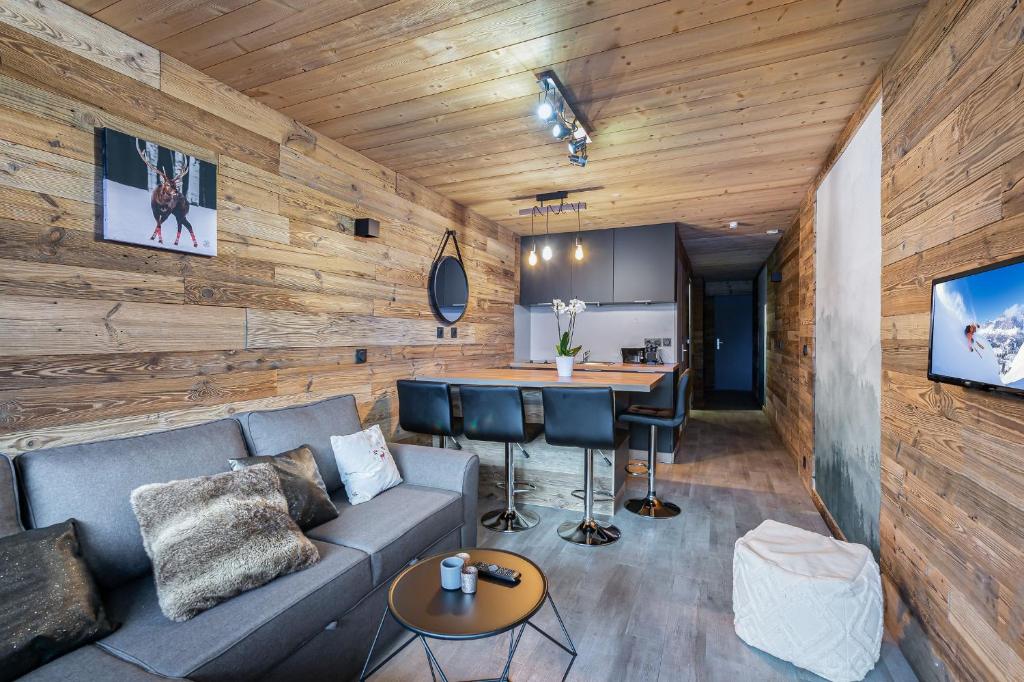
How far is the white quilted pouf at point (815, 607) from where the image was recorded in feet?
5.81

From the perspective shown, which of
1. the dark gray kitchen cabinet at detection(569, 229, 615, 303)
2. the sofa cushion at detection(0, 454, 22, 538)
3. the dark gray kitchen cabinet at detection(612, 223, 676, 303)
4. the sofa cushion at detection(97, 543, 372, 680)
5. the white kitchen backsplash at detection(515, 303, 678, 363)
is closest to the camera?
the sofa cushion at detection(97, 543, 372, 680)

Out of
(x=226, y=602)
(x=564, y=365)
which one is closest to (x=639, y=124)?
(x=564, y=365)

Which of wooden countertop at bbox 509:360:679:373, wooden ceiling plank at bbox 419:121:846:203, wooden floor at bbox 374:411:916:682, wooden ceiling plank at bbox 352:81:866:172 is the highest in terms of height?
wooden ceiling plank at bbox 352:81:866:172

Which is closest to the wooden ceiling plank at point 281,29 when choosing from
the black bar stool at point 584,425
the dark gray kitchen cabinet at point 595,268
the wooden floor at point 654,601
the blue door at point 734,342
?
the black bar stool at point 584,425

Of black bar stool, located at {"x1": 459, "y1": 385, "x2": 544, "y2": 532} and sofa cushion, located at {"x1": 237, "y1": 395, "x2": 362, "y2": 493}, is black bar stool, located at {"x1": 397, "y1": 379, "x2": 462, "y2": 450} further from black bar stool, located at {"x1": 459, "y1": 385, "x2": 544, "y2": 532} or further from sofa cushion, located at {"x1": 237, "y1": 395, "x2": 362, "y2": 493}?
sofa cushion, located at {"x1": 237, "y1": 395, "x2": 362, "y2": 493}

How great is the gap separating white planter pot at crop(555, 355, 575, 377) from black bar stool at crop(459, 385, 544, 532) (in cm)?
47

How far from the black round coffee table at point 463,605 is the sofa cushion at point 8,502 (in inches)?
42.9

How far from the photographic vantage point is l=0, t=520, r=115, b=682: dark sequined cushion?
1158 millimetres

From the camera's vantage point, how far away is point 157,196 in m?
2.11

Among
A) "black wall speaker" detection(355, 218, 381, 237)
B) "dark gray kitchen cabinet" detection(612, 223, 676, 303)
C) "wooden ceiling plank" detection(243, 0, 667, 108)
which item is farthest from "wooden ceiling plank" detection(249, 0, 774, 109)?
"dark gray kitchen cabinet" detection(612, 223, 676, 303)

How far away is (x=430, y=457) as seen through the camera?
8.82ft

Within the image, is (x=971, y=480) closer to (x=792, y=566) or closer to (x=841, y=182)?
(x=792, y=566)

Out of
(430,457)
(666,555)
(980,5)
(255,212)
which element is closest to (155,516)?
(430,457)

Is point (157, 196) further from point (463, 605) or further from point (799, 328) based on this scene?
point (799, 328)
